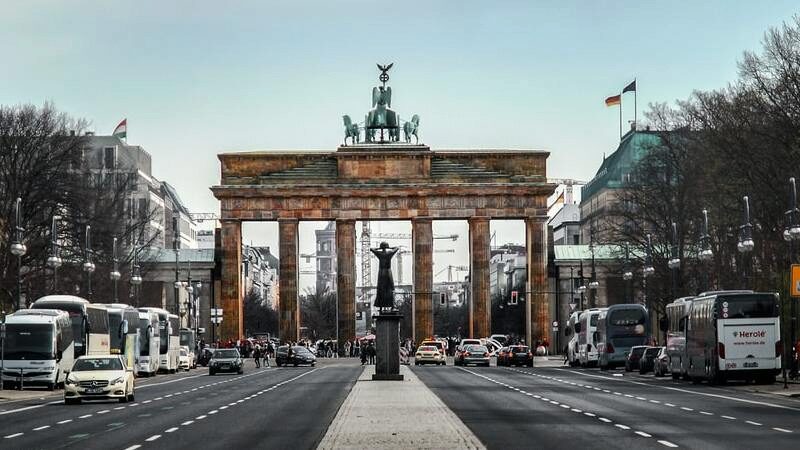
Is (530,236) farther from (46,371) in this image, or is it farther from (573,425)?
(573,425)

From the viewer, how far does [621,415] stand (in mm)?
41500

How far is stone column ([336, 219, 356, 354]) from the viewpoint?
142125 millimetres

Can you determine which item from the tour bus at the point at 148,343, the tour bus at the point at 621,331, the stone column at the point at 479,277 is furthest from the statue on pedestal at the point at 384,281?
the stone column at the point at 479,277

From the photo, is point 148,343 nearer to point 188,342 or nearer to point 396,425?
point 188,342

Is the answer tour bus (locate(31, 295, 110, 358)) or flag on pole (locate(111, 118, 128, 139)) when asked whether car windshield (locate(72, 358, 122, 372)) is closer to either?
tour bus (locate(31, 295, 110, 358))

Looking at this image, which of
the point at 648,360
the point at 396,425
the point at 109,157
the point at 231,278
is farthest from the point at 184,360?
the point at 396,425

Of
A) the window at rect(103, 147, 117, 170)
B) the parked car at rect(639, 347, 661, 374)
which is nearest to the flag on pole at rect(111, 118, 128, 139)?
the window at rect(103, 147, 117, 170)

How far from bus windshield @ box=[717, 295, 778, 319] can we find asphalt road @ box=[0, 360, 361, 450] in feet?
43.9

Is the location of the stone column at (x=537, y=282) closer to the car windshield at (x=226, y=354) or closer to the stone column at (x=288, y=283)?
the stone column at (x=288, y=283)

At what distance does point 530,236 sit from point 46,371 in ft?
261

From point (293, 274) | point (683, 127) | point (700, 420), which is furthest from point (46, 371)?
point (293, 274)

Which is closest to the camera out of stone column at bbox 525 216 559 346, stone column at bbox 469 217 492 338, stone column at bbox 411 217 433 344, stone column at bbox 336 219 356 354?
stone column at bbox 411 217 433 344

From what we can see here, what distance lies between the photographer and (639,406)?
46.8 meters

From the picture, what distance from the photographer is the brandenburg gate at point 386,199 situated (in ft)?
466
